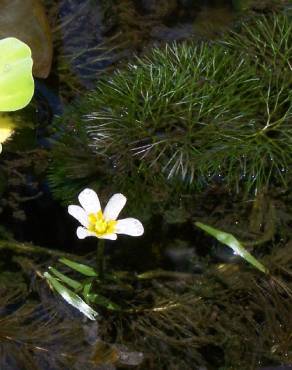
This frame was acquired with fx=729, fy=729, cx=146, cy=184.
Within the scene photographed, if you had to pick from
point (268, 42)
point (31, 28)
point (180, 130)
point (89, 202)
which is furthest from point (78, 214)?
point (268, 42)

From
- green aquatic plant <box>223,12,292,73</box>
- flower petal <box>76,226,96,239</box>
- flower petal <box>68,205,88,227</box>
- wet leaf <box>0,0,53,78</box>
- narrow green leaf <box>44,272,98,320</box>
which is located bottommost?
narrow green leaf <box>44,272,98,320</box>

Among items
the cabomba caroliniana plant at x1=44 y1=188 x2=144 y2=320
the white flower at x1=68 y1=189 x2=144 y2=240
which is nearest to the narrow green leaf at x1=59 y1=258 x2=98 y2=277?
the cabomba caroliniana plant at x1=44 y1=188 x2=144 y2=320

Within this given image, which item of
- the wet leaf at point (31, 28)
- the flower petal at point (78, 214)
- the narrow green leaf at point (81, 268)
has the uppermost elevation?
the wet leaf at point (31, 28)

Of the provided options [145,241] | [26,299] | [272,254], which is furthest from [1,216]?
[272,254]

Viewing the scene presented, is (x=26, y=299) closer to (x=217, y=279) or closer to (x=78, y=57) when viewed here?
(x=217, y=279)

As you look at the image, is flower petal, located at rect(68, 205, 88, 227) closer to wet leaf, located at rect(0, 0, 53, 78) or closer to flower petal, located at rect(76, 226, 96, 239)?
flower petal, located at rect(76, 226, 96, 239)

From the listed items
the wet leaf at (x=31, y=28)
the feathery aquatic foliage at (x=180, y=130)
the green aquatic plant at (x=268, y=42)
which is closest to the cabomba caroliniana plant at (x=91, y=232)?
the feathery aquatic foliage at (x=180, y=130)

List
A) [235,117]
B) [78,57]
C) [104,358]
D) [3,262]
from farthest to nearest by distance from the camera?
[78,57]
[235,117]
[3,262]
[104,358]

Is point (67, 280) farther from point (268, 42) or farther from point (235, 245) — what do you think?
point (268, 42)

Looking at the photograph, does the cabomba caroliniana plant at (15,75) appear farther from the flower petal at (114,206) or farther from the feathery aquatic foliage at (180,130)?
the flower petal at (114,206)
